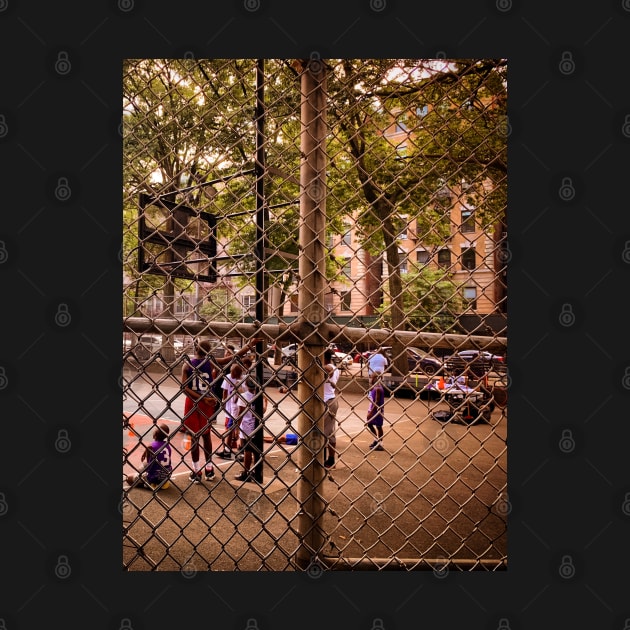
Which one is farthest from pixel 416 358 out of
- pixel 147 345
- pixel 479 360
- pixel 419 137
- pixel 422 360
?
pixel 422 360

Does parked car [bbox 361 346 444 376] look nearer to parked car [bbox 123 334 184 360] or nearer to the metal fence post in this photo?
the metal fence post

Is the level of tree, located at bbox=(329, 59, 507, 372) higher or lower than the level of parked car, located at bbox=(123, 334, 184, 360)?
higher

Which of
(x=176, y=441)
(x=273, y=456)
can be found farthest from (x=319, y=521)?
(x=176, y=441)

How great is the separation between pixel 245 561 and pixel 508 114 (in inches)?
158

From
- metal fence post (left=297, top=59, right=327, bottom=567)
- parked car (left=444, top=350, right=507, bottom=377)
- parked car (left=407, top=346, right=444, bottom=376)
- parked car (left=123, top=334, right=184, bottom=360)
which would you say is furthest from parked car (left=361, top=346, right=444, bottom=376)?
parked car (left=123, top=334, right=184, bottom=360)

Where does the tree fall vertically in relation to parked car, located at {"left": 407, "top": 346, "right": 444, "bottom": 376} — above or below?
above

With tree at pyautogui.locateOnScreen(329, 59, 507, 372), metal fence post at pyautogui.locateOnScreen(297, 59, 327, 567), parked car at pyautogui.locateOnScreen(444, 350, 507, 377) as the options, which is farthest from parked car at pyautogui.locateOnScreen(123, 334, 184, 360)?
parked car at pyautogui.locateOnScreen(444, 350, 507, 377)

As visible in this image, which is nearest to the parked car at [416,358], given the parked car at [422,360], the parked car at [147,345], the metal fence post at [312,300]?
the parked car at [422,360]

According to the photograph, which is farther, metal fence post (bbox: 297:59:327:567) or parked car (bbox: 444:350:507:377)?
parked car (bbox: 444:350:507:377)

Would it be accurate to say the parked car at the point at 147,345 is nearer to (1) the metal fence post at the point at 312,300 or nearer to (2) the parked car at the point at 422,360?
(1) the metal fence post at the point at 312,300

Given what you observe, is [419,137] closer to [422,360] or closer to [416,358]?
[416,358]

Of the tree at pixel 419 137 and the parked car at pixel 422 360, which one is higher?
the tree at pixel 419 137

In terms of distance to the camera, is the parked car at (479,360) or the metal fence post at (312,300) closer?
the metal fence post at (312,300)

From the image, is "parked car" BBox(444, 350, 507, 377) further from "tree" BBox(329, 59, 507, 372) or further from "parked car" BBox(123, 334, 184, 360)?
"parked car" BBox(123, 334, 184, 360)
